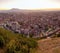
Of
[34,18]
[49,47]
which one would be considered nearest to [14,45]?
[49,47]

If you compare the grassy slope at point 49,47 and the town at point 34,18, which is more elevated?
the grassy slope at point 49,47

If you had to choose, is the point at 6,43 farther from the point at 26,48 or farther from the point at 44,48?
the point at 44,48

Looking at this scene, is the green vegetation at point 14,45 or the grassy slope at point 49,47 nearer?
the green vegetation at point 14,45

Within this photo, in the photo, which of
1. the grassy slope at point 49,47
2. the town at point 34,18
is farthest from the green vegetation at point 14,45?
the town at point 34,18

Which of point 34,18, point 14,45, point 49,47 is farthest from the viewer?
point 34,18

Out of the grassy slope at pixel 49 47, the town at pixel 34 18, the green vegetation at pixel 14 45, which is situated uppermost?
the green vegetation at pixel 14 45

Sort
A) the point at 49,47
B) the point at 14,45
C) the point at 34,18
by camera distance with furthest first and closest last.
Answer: the point at 34,18 < the point at 49,47 < the point at 14,45

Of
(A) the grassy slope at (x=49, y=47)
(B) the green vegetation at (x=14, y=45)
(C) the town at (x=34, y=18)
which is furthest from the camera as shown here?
(C) the town at (x=34, y=18)

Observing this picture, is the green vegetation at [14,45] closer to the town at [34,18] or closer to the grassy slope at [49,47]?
the grassy slope at [49,47]

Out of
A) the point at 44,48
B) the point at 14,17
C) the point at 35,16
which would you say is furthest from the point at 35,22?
the point at 44,48

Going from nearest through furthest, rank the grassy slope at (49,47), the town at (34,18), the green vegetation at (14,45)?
the green vegetation at (14,45), the grassy slope at (49,47), the town at (34,18)

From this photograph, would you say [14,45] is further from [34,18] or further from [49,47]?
[34,18]

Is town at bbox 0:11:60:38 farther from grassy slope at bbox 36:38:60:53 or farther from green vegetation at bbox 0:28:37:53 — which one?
green vegetation at bbox 0:28:37:53
